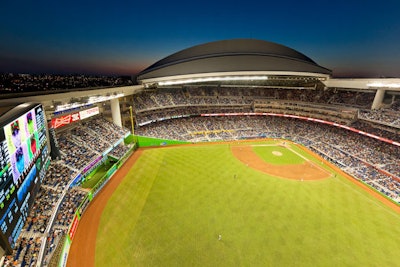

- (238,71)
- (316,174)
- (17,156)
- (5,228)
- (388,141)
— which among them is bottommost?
(316,174)

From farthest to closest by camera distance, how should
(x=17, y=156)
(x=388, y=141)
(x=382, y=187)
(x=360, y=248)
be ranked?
(x=388, y=141) → (x=382, y=187) → (x=360, y=248) → (x=17, y=156)

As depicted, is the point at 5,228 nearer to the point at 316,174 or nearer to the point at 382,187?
the point at 316,174

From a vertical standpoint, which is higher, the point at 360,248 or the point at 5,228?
the point at 5,228

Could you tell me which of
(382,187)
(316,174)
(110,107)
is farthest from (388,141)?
(110,107)

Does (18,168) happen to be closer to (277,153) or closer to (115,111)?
(115,111)

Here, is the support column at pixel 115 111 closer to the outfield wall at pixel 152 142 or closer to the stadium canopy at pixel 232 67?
the outfield wall at pixel 152 142

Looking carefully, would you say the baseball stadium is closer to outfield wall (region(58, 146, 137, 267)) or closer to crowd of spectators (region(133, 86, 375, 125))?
outfield wall (region(58, 146, 137, 267))

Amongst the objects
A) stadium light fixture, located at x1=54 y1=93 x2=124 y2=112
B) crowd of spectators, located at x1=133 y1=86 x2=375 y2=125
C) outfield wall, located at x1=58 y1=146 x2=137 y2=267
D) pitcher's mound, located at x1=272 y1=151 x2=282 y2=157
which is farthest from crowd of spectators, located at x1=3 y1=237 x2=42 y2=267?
pitcher's mound, located at x1=272 y1=151 x2=282 y2=157
